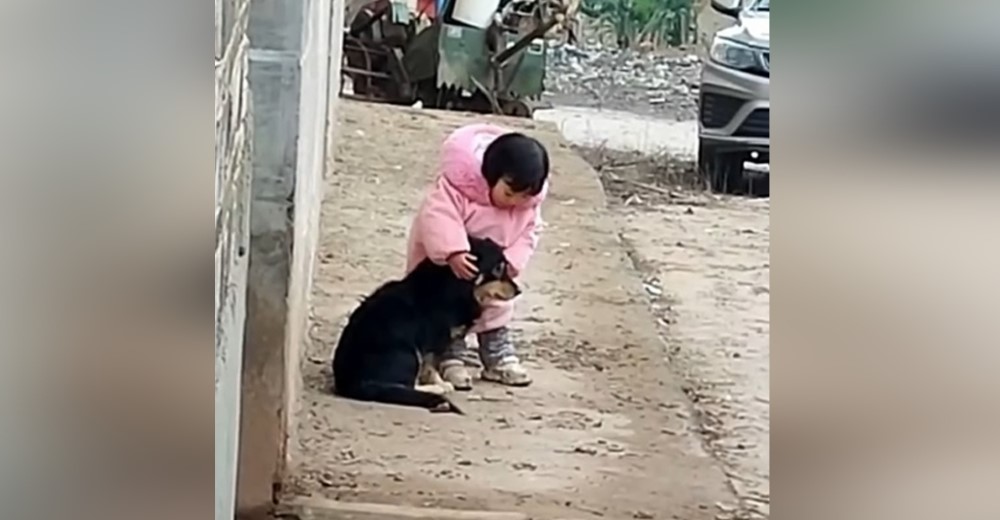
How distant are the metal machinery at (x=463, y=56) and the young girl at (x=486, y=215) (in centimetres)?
3

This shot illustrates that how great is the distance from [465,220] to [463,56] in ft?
0.47

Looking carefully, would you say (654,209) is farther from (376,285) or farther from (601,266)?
(376,285)

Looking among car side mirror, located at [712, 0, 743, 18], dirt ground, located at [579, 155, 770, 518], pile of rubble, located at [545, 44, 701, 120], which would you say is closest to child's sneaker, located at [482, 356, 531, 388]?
dirt ground, located at [579, 155, 770, 518]

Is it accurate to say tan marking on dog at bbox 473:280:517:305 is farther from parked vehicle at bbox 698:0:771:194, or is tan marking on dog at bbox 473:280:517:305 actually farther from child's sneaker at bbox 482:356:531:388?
parked vehicle at bbox 698:0:771:194

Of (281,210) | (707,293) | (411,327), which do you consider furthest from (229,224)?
(707,293)

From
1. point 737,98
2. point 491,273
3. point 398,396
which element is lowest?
point 398,396

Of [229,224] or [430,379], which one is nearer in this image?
[229,224]

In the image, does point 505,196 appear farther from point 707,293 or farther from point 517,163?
point 707,293

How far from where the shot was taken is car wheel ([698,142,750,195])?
95cm

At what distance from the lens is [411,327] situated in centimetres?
95

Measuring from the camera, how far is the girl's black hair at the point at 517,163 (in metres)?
0.93
